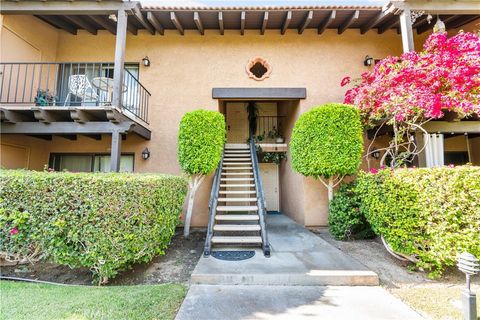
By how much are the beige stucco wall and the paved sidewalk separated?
396 centimetres

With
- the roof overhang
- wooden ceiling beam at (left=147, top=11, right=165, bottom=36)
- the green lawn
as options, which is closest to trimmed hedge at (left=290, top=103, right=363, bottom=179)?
the roof overhang

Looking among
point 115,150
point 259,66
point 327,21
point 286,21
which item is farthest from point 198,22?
point 115,150

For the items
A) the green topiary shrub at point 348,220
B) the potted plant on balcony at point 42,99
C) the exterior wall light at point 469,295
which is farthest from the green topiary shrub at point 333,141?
the potted plant on balcony at point 42,99

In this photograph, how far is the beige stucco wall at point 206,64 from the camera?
755 centimetres

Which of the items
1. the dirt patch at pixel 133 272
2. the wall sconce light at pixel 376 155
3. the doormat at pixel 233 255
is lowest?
the dirt patch at pixel 133 272

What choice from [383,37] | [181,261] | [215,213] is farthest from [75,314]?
[383,37]

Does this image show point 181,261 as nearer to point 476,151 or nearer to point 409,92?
point 409,92

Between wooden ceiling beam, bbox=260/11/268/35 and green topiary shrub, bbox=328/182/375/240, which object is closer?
green topiary shrub, bbox=328/182/375/240

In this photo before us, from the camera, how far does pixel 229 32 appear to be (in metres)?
7.94

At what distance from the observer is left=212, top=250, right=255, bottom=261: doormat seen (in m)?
4.58

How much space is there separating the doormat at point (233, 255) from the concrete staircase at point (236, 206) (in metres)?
0.22

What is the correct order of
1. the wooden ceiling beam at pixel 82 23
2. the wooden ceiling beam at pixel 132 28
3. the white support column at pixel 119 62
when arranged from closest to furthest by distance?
the white support column at pixel 119 62 → the wooden ceiling beam at pixel 82 23 → the wooden ceiling beam at pixel 132 28

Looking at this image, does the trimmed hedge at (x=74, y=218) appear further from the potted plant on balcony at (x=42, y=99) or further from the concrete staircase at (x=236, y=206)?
the potted plant on balcony at (x=42, y=99)

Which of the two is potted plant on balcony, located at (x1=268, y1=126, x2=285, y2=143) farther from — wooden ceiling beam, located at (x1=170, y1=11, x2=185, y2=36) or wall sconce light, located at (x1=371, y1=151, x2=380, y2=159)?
wooden ceiling beam, located at (x1=170, y1=11, x2=185, y2=36)
